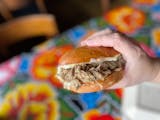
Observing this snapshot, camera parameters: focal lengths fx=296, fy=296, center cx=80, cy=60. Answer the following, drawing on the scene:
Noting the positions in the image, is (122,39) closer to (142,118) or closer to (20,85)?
(142,118)

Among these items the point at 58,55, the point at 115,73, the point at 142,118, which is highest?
the point at 115,73

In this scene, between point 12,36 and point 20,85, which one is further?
point 12,36

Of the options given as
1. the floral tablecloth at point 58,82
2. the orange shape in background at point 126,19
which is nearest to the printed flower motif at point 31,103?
the floral tablecloth at point 58,82

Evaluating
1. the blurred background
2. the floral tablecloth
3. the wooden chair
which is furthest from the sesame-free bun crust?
the blurred background

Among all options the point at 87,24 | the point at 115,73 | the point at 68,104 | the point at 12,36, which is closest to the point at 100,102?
the point at 68,104

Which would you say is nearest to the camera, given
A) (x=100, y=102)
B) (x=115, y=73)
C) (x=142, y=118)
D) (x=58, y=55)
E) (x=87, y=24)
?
(x=115, y=73)

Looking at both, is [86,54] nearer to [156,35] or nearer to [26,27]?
[156,35]
